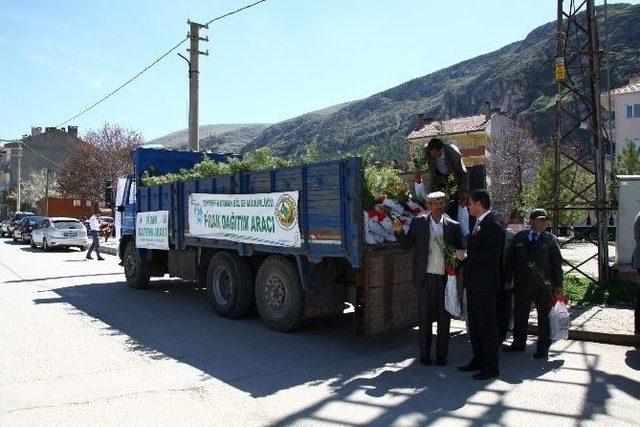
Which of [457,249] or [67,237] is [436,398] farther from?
[67,237]

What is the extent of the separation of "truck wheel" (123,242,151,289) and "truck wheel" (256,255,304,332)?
4.66 m

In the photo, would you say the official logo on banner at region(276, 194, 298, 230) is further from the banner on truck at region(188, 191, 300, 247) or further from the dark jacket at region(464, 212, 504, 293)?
the dark jacket at region(464, 212, 504, 293)

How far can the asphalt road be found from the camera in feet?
14.8

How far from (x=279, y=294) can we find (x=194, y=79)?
37.7ft

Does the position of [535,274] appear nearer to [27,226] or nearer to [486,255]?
[486,255]

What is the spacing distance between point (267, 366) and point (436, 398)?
1.85 metres

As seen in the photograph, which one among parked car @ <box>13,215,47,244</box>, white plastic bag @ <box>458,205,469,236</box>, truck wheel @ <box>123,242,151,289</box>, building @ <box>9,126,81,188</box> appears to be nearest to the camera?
white plastic bag @ <box>458,205,469,236</box>

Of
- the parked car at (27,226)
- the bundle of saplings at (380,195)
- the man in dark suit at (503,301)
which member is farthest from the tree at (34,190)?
the man in dark suit at (503,301)

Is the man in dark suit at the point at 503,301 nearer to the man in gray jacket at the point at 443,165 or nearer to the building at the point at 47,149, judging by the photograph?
the man in gray jacket at the point at 443,165

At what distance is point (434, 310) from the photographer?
590cm

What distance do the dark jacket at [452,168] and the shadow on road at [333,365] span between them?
1.97 m

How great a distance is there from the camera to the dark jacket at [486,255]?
5.50m

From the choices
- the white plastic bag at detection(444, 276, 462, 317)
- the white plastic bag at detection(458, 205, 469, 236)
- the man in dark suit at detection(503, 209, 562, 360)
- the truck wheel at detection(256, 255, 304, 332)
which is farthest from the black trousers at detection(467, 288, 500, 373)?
the truck wheel at detection(256, 255, 304, 332)

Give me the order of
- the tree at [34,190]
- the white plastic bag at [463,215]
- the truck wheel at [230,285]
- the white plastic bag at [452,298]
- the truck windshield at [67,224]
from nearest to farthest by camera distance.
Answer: the white plastic bag at [452,298] → the white plastic bag at [463,215] → the truck wheel at [230,285] → the truck windshield at [67,224] → the tree at [34,190]
